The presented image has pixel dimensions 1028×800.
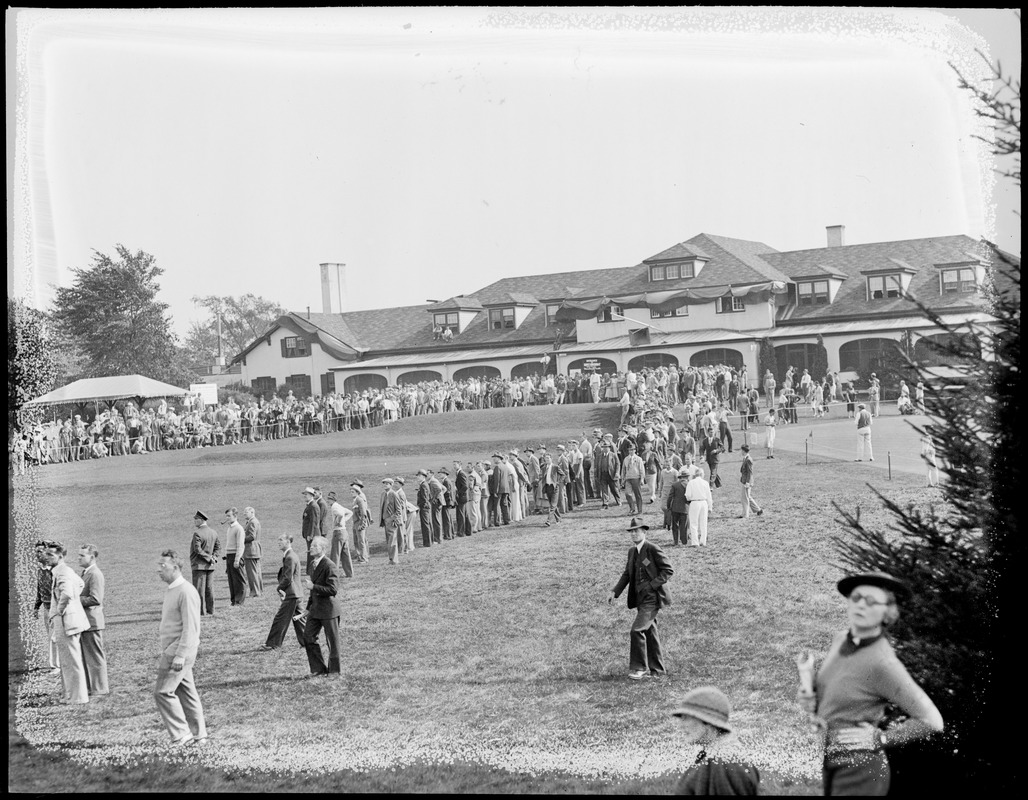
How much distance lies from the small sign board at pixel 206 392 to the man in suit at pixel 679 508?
4.09m

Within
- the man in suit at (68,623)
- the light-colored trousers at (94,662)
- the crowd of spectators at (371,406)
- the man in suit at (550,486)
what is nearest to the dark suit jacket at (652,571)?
the man in suit at (550,486)

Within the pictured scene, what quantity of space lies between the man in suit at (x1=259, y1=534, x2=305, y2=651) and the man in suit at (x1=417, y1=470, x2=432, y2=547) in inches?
45.2

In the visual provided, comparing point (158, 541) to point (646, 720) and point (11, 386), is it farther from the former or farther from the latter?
point (646, 720)

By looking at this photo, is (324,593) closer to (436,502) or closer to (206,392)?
(436,502)

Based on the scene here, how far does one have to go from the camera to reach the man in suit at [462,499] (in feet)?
28.0

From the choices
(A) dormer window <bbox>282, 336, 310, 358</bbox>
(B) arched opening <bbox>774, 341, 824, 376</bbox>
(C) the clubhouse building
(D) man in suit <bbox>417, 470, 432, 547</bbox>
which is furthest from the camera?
(A) dormer window <bbox>282, 336, 310, 358</bbox>

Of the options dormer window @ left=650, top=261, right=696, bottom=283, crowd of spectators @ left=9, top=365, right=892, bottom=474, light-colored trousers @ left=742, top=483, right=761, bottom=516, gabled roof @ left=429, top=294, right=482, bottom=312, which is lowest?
light-colored trousers @ left=742, top=483, right=761, bottom=516

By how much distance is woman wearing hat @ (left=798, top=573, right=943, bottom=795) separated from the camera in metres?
4.10

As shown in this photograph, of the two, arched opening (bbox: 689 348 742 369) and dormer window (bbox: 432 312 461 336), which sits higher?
dormer window (bbox: 432 312 461 336)

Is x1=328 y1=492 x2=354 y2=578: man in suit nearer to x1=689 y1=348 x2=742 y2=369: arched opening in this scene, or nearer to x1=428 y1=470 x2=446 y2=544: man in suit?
x1=428 y1=470 x2=446 y2=544: man in suit

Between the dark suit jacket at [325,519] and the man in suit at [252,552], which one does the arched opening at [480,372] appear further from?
the man in suit at [252,552]

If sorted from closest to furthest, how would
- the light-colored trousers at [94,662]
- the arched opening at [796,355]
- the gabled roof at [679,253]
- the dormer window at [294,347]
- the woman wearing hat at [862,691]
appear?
1. the woman wearing hat at [862,691]
2. the light-colored trousers at [94,662]
3. the gabled roof at [679,253]
4. the arched opening at [796,355]
5. the dormer window at [294,347]

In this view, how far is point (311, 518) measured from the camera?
8.49 metres

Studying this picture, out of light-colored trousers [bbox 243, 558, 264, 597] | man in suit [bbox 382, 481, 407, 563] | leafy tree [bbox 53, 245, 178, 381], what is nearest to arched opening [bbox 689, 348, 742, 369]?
man in suit [bbox 382, 481, 407, 563]
